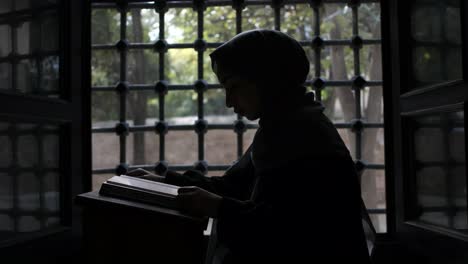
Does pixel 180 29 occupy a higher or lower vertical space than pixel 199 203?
higher

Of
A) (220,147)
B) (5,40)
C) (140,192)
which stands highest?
(5,40)

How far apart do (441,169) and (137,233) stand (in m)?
1.07

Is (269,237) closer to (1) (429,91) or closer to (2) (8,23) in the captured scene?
(1) (429,91)

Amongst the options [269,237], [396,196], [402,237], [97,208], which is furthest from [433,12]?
[97,208]

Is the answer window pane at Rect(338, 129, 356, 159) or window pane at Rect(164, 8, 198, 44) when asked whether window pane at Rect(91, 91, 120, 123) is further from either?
window pane at Rect(338, 129, 356, 159)

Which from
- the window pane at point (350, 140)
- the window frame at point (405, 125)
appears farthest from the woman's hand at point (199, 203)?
the window pane at point (350, 140)

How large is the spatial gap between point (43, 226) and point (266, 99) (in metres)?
1.02

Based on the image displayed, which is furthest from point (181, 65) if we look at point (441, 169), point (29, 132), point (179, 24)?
point (441, 169)

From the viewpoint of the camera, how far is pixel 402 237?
2000mm

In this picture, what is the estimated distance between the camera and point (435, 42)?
5.75 feet

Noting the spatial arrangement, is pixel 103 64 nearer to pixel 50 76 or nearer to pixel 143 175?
pixel 50 76

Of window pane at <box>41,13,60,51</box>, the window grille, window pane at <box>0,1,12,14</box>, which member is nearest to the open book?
the window grille

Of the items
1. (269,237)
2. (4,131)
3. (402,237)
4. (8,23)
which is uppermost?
(8,23)

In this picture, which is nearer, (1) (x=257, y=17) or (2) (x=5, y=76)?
(2) (x=5, y=76)
